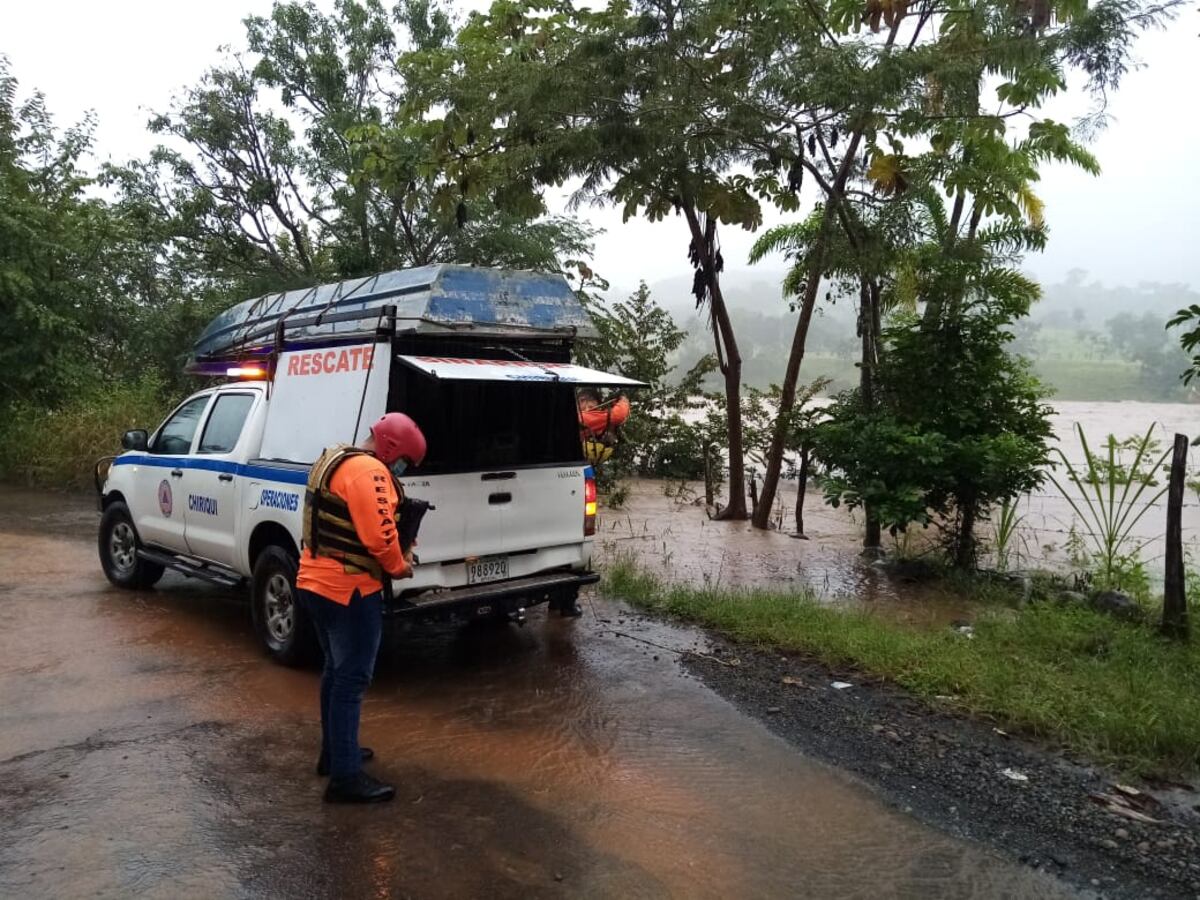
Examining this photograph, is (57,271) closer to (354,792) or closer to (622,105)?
(622,105)

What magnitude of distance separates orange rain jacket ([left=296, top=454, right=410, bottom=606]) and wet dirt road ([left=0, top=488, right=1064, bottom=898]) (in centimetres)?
92

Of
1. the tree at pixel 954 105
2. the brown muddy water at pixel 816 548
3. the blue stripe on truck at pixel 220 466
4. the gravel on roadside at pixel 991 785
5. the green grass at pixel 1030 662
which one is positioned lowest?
the gravel on roadside at pixel 991 785

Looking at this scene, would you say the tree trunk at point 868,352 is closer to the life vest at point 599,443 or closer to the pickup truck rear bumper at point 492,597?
the life vest at point 599,443

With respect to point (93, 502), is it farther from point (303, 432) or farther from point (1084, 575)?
point (1084, 575)

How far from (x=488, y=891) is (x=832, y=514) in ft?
37.8

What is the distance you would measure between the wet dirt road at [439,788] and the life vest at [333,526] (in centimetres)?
103

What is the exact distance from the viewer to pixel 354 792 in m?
3.66

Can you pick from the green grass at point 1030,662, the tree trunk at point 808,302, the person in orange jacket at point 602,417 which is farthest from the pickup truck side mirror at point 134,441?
the tree trunk at point 808,302

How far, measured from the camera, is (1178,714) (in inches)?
167

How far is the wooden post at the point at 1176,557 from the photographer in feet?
18.9

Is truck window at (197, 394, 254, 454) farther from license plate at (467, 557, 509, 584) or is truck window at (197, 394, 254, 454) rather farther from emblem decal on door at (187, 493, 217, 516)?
license plate at (467, 557, 509, 584)

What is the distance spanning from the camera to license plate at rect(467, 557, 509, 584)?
5156 millimetres

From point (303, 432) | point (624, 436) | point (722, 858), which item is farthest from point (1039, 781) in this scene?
point (624, 436)

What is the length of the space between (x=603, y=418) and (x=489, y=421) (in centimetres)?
321
